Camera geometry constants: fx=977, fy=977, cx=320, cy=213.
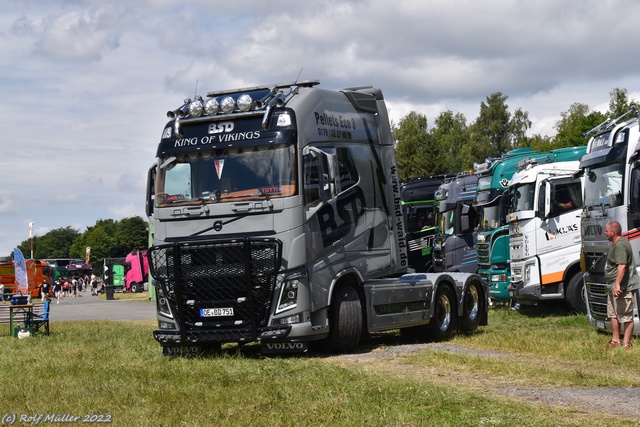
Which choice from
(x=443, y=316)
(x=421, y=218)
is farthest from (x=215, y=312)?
(x=421, y=218)

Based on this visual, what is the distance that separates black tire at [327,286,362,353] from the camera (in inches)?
560

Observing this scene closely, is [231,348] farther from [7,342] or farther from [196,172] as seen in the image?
[7,342]

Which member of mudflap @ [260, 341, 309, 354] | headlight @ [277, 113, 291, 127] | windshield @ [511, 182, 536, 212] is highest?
headlight @ [277, 113, 291, 127]

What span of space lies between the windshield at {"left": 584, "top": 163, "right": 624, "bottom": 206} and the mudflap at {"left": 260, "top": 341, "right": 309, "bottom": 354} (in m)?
5.32

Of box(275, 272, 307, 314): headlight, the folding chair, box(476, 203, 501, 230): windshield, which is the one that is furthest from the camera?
box(476, 203, 501, 230): windshield

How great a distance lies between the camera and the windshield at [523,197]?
21.2 meters

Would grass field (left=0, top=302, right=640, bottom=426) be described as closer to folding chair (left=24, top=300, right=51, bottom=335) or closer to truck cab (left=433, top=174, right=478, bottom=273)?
folding chair (left=24, top=300, right=51, bottom=335)

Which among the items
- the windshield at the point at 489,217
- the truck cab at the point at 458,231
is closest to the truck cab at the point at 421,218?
the truck cab at the point at 458,231

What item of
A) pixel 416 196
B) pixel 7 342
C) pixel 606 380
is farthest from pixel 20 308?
pixel 416 196

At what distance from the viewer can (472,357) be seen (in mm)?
12844

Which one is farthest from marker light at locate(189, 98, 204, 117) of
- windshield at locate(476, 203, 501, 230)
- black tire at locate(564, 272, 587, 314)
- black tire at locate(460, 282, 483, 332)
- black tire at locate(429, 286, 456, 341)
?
Result: windshield at locate(476, 203, 501, 230)

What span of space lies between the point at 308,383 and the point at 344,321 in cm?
393

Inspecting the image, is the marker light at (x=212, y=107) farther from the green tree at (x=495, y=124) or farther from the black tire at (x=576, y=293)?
the green tree at (x=495, y=124)

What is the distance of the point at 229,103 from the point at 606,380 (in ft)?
21.5
